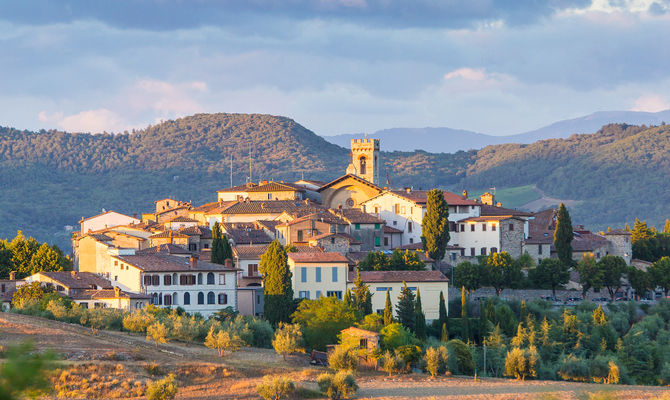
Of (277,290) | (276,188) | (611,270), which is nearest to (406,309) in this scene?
(277,290)

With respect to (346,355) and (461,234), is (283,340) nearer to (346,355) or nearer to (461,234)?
(346,355)

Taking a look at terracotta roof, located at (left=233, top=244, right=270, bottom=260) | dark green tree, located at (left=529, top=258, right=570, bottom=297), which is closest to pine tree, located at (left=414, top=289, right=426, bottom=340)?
terracotta roof, located at (left=233, top=244, right=270, bottom=260)

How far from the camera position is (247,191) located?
328 ft

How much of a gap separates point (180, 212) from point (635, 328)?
45864 mm

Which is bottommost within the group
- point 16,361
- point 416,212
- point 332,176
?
point 16,361

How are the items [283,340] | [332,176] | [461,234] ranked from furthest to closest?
[332,176]
[461,234]
[283,340]

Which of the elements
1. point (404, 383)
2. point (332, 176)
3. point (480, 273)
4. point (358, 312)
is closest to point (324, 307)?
point (358, 312)

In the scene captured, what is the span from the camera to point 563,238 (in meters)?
A: 79.8

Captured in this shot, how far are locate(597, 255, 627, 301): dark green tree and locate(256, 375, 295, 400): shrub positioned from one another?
129ft

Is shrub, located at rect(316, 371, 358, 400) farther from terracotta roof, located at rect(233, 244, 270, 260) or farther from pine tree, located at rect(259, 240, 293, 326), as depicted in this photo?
terracotta roof, located at rect(233, 244, 270, 260)

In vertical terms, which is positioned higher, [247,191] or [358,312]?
[247,191]

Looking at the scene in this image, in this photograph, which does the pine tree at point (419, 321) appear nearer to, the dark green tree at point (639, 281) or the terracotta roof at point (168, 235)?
the dark green tree at point (639, 281)

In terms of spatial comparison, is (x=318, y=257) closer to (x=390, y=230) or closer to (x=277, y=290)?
(x=277, y=290)

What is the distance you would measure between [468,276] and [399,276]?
8882 mm
